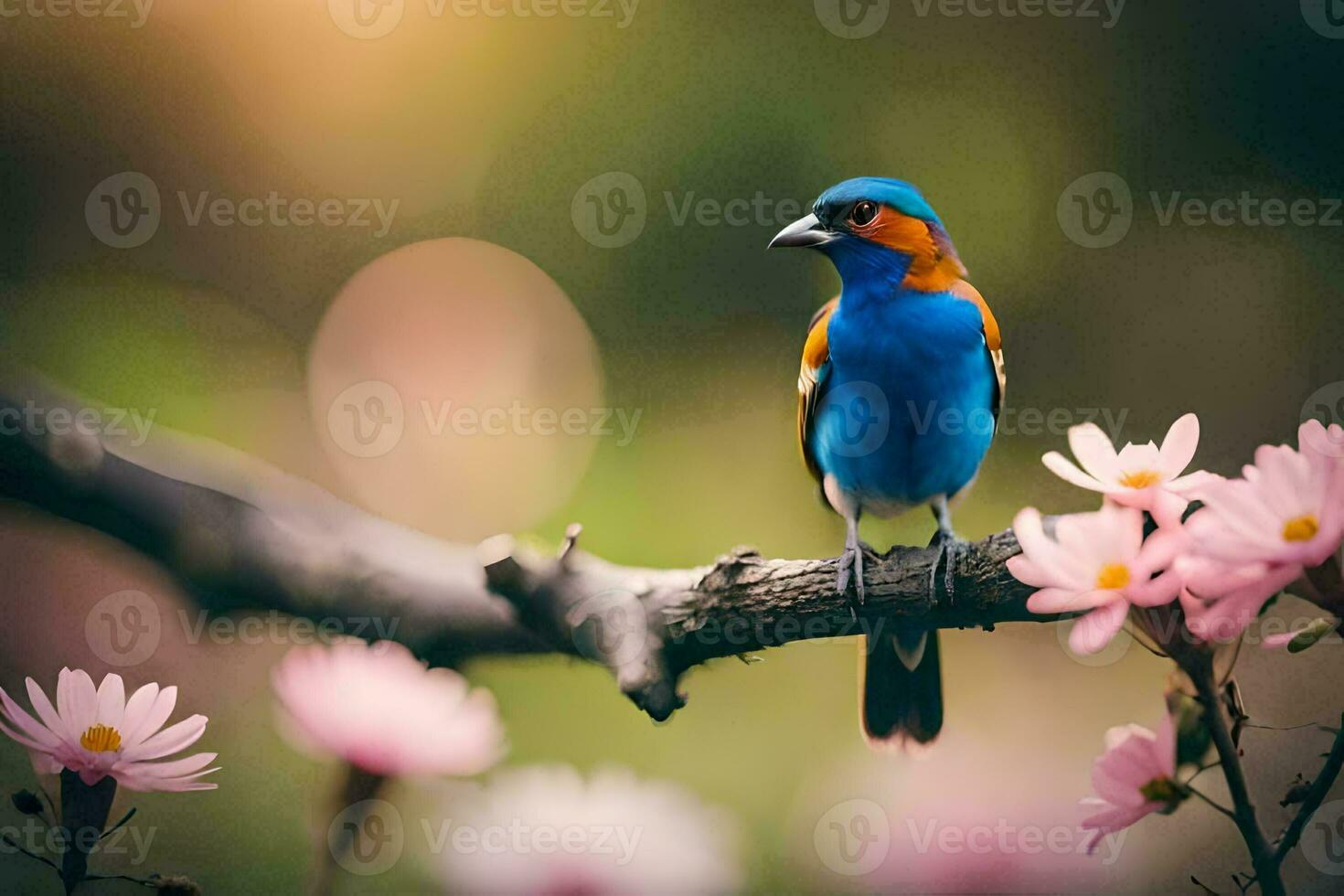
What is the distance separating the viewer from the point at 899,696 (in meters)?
1.11

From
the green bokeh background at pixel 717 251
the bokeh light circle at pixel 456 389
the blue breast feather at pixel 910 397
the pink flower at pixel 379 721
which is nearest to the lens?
→ the pink flower at pixel 379 721

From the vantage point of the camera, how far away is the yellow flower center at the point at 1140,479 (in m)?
0.55

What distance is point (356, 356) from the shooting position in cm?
149

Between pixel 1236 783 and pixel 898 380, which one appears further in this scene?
pixel 898 380

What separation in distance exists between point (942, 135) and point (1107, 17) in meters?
0.28

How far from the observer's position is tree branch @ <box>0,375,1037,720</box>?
895 mm


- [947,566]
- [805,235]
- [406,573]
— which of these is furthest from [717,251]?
[947,566]

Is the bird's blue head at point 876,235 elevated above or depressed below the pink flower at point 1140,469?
above

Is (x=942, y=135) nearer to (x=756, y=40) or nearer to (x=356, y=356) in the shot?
(x=756, y=40)

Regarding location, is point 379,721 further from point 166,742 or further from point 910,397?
point 910,397

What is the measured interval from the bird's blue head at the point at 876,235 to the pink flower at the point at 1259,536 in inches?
25.7

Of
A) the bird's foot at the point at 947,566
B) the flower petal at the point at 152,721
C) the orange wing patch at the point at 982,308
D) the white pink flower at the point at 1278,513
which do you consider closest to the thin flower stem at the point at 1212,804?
the white pink flower at the point at 1278,513

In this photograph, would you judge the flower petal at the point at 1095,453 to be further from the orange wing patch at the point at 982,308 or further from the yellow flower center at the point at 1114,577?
the orange wing patch at the point at 982,308

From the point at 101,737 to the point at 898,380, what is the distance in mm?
780
